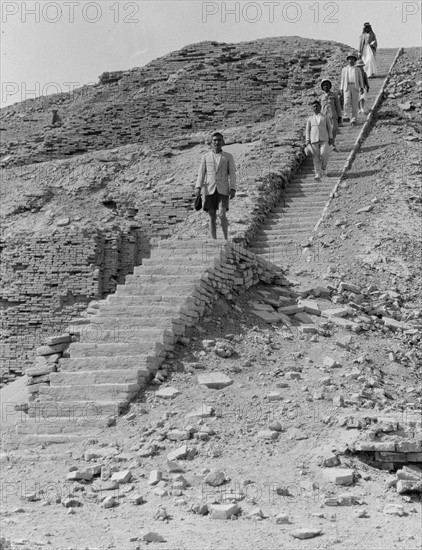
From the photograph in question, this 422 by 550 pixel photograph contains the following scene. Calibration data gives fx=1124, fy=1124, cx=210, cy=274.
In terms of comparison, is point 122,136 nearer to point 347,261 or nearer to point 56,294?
point 56,294

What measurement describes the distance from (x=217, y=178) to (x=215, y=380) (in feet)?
10.4

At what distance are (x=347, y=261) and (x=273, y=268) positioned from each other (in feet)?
4.36

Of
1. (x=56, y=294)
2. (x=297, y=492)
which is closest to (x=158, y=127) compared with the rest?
(x=56, y=294)

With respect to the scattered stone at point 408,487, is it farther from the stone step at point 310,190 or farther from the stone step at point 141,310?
the stone step at point 310,190

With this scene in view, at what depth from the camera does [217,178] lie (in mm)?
12500

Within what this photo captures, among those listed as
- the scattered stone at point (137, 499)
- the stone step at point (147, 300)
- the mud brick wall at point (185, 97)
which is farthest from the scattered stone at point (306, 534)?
the mud brick wall at point (185, 97)

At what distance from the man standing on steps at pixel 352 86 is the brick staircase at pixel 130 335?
720cm

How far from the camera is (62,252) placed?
16.2m

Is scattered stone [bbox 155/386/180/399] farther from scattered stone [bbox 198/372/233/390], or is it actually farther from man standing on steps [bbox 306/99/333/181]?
man standing on steps [bbox 306/99/333/181]

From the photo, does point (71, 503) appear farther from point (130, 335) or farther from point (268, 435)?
point (130, 335)

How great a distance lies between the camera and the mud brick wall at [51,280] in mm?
15859

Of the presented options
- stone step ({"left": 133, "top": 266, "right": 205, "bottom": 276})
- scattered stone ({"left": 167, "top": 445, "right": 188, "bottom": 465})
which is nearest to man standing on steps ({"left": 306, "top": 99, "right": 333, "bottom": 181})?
stone step ({"left": 133, "top": 266, "right": 205, "bottom": 276})

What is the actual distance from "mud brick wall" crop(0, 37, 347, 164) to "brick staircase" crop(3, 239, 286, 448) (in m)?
9.72

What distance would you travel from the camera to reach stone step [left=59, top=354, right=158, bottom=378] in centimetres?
1024
